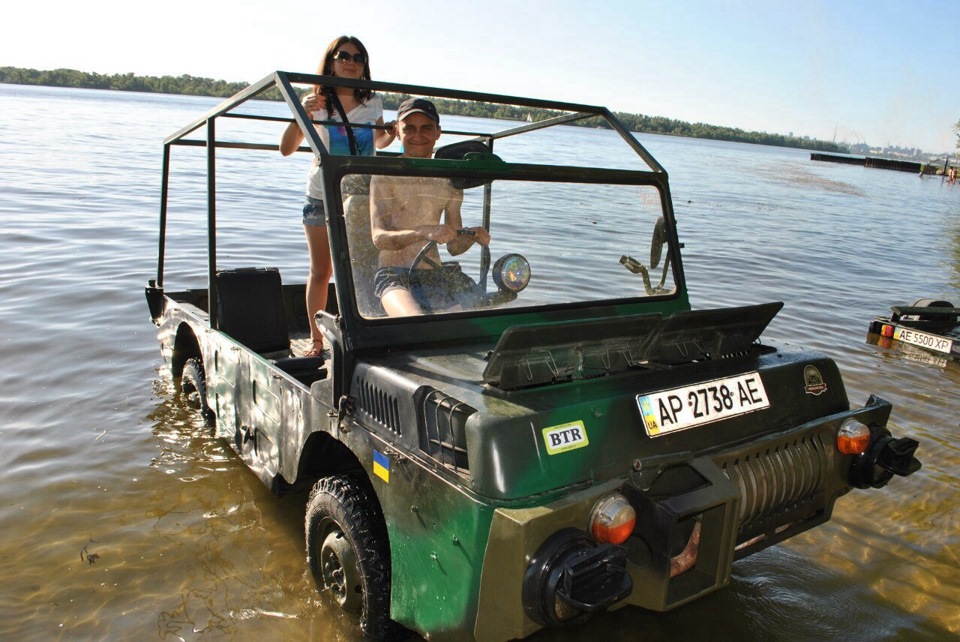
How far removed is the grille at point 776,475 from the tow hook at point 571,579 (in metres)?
0.74

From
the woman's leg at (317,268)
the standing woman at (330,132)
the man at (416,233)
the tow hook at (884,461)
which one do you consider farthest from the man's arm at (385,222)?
the tow hook at (884,461)

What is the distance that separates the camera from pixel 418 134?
3703 mm

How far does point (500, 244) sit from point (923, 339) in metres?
6.51

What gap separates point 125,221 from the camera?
13.2 metres

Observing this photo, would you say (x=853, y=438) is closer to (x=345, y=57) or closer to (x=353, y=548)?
(x=353, y=548)

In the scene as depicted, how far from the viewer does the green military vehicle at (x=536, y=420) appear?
2.26 m

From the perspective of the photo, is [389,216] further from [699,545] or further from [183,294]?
Result: [183,294]

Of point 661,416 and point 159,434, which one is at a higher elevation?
point 661,416

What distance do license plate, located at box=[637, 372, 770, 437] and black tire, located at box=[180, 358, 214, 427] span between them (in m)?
3.07

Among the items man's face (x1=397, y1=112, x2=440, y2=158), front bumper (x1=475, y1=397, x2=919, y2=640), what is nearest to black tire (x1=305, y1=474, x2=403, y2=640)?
front bumper (x1=475, y1=397, x2=919, y2=640)

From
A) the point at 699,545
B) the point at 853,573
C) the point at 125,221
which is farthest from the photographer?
the point at 125,221

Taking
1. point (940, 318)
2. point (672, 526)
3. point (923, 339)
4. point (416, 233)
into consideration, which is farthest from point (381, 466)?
point (940, 318)

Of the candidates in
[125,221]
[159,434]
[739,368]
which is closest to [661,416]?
[739,368]

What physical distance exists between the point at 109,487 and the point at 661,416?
3483 mm
